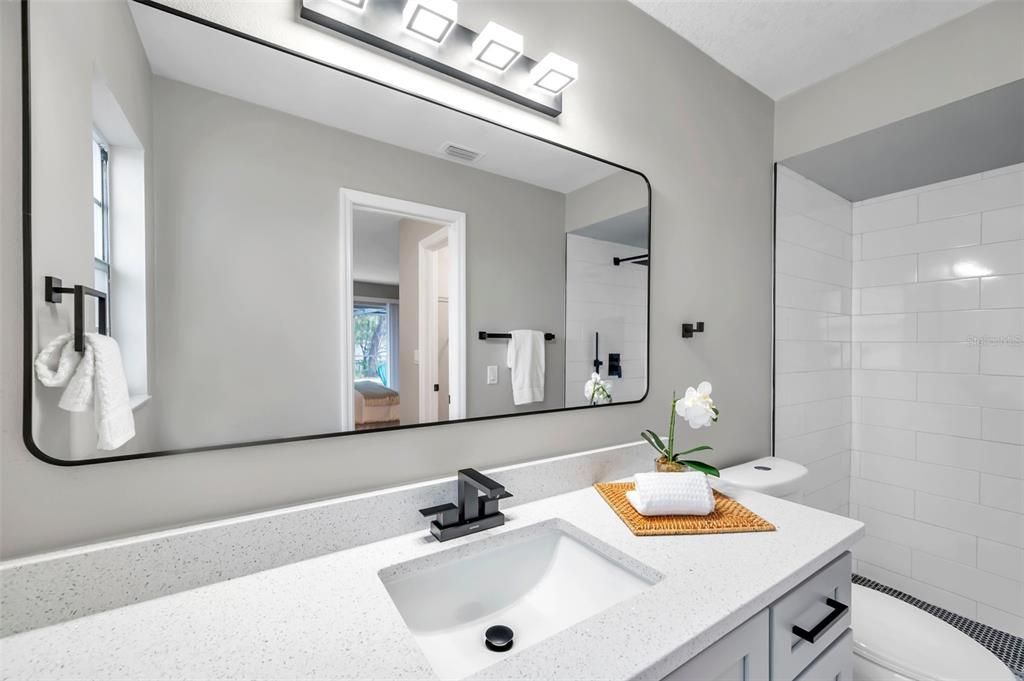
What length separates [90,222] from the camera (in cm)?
71

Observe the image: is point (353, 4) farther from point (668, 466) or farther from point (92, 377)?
point (668, 466)

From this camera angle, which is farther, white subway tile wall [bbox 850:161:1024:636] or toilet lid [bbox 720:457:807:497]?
white subway tile wall [bbox 850:161:1024:636]

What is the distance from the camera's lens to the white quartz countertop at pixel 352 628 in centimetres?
59

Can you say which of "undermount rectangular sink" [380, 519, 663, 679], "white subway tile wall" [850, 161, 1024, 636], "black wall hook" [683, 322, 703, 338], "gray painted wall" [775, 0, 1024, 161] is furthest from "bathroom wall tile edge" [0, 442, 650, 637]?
"white subway tile wall" [850, 161, 1024, 636]

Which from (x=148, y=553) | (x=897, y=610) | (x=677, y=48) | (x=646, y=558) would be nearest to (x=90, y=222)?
(x=148, y=553)

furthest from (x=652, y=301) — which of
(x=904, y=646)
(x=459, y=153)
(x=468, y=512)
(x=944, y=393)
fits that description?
(x=944, y=393)

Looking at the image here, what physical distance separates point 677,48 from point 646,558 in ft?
5.37

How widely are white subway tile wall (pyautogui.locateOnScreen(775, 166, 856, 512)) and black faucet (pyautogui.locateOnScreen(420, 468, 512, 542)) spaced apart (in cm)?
152

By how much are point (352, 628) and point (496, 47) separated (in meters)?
1.22

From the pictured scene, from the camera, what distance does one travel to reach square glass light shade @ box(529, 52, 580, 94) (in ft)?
3.85

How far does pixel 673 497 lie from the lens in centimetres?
107

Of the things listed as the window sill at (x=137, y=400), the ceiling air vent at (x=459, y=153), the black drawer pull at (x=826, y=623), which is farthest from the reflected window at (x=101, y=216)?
the black drawer pull at (x=826, y=623)

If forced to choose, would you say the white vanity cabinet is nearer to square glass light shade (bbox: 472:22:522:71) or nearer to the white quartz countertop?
the white quartz countertop

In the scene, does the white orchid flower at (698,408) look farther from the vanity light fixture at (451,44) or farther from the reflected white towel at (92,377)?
the reflected white towel at (92,377)
